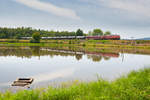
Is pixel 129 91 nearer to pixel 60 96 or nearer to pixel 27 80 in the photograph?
pixel 60 96

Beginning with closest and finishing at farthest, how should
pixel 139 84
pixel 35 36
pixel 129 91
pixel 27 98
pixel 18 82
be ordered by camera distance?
pixel 27 98 → pixel 129 91 → pixel 139 84 → pixel 18 82 → pixel 35 36

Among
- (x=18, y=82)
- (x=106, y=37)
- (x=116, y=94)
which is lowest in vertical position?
(x=18, y=82)

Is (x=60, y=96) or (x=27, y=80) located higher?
(x=60, y=96)

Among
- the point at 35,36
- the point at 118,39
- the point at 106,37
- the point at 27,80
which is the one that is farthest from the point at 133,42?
the point at 27,80

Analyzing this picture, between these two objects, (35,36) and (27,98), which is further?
(35,36)

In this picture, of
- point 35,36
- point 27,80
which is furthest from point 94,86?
point 35,36

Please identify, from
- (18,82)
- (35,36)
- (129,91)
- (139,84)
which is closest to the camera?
(129,91)

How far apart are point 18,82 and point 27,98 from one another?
5.88m

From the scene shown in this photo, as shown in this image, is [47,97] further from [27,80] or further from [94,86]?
[27,80]

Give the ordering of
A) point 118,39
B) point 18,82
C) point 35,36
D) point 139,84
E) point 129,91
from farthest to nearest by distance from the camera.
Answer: point 35,36 → point 118,39 → point 18,82 → point 139,84 → point 129,91

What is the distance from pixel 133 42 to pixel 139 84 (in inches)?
3212

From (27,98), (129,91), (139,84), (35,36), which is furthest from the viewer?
(35,36)

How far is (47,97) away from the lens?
6.12 m

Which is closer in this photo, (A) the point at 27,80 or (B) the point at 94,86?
(B) the point at 94,86
